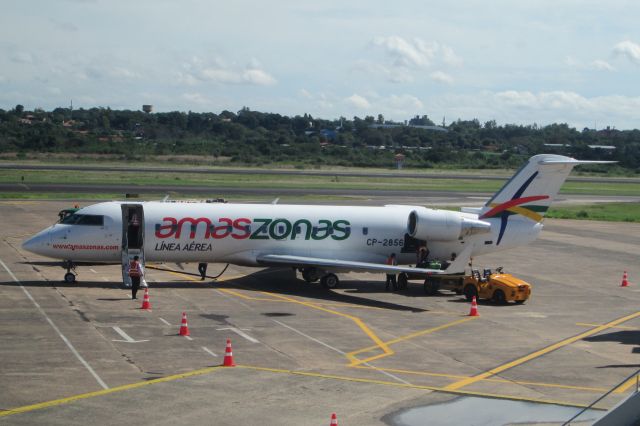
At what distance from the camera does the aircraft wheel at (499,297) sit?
35781mm

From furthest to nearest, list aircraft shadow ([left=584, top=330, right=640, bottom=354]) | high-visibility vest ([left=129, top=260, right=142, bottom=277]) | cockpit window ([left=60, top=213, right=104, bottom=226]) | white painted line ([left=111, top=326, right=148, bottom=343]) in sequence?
cockpit window ([left=60, top=213, right=104, bottom=226]) < high-visibility vest ([left=129, top=260, right=142, bottom=277]) < aircraft shadow ([left=584, top=330, right=640, bottom=354]) < white painted line ([left=111, top=326, right=148, bottom=343])

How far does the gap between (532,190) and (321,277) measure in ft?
33.7

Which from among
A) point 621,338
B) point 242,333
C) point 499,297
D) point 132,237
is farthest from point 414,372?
point 132,237

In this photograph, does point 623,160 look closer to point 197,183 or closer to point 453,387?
point 197,183

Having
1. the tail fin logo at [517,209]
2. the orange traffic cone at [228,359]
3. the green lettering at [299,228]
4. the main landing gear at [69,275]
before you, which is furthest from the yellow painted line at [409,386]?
the tail fin logo at [517,209]

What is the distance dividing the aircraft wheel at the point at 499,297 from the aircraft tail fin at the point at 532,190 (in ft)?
16.5

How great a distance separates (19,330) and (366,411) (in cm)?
1258

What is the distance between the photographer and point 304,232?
38906mm

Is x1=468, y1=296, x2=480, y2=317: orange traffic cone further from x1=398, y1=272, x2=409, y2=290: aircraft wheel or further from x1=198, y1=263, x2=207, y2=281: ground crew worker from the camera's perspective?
x1=198, y1=263, x2=207, y2=281: ground crew worker

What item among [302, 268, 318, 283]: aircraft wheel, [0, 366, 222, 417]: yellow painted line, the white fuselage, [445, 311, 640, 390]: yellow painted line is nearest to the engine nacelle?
the white fuselage

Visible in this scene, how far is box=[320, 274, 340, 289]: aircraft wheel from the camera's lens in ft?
125

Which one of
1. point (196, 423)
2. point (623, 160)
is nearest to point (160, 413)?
point (196, 423)

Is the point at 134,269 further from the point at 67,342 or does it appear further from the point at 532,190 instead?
the point at 532,190

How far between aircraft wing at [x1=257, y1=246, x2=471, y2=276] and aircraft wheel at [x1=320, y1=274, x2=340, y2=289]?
0.72 m
